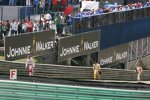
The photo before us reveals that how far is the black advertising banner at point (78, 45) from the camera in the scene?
24.9m

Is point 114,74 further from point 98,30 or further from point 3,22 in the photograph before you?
point 3,22

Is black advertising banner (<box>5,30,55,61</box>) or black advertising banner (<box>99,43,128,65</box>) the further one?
black advertising banner (<box>99,43,128,65</box>)

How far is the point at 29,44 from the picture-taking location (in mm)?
23062

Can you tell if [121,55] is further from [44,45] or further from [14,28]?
[14,28]

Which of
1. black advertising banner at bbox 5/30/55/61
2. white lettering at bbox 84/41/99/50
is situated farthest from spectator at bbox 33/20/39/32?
white lettering at bbox 84/41/99/50

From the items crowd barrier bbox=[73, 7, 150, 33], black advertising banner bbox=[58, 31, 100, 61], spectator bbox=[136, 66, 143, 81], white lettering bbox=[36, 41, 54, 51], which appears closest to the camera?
white lettering bbox=[36, 41, 54, 51]

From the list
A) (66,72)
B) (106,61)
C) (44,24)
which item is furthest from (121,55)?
(44,24)

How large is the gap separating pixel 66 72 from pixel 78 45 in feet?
6.11

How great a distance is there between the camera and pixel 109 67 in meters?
29.8

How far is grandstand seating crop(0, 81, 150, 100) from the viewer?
15.0 meters

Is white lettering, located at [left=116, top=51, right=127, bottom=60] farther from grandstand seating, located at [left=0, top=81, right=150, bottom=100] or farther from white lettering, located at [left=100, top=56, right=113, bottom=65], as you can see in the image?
grandstand seating, located at [left=0, top=81, right=150, bottom=100]

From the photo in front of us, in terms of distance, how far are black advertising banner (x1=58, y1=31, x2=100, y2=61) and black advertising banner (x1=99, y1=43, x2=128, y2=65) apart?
1.01 metres

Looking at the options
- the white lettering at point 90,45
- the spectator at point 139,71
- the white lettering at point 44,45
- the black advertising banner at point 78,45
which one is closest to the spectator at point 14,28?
the white lettering at point 44,45

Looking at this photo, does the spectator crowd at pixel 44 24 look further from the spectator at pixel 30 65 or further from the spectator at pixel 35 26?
the spectator at pixel 30 65
